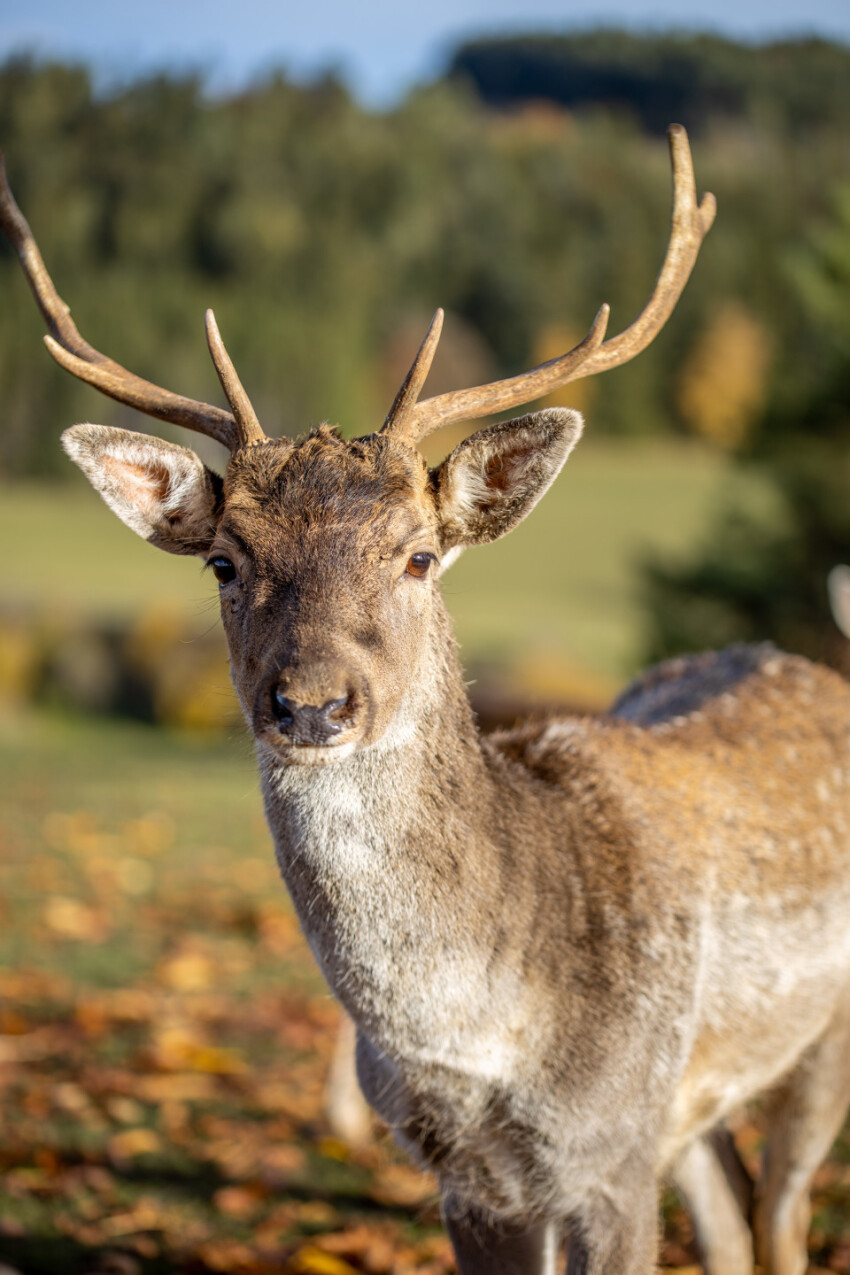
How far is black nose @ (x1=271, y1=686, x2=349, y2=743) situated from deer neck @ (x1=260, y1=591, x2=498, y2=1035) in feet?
0.96

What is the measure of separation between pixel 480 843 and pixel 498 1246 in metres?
1.19

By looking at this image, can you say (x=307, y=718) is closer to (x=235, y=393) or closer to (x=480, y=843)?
(x=480, y=843)

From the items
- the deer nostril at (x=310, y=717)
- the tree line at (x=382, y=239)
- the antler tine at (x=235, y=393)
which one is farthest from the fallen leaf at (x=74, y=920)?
the tree line at (x=382, y=239)

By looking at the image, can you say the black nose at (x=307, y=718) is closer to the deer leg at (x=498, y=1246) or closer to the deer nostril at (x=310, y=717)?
the deer nostril at (x=310, y=717)

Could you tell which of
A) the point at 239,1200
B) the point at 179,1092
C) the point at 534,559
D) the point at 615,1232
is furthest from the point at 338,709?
the point at 534,559

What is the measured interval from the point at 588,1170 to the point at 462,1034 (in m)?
0.47

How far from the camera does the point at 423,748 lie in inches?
113

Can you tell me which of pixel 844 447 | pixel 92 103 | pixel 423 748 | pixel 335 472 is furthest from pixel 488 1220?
pixel 92 103

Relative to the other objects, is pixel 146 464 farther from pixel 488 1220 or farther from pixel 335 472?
pixel 488 1220

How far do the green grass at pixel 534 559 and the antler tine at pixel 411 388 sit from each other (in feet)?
43.8

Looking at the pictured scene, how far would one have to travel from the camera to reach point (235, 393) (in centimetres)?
295

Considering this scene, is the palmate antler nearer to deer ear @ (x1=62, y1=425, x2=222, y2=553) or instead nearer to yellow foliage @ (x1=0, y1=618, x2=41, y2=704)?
deer ear @ (x1=62, y1=425, x2=222, y2=553)

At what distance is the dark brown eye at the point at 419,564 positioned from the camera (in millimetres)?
2857

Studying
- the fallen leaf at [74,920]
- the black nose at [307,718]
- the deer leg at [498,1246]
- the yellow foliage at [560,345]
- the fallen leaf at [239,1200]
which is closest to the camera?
the black nose at [307,718]
